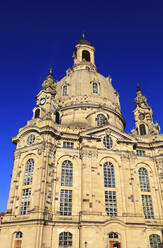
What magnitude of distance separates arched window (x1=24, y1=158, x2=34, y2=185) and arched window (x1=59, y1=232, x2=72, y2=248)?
8.18 metres

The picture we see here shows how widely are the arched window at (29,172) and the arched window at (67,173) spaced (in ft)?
14.7

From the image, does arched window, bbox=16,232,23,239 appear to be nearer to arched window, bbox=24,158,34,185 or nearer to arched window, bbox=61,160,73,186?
arched window, bbox=24,158,34,185

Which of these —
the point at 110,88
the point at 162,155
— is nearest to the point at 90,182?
the point at 162,155

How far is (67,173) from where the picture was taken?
33.3 metres

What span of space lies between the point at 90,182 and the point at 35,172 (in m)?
7.81

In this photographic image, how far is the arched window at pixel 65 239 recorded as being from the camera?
28.3 m

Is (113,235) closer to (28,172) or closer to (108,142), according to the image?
(108,142)

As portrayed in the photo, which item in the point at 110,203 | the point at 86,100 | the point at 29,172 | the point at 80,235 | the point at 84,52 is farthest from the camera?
the point at 84,52

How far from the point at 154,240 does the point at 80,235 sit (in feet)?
36.0

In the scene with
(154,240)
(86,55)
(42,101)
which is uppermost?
(86,55)

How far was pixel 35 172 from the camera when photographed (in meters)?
31.9

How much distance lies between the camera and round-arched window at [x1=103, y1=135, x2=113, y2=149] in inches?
1426

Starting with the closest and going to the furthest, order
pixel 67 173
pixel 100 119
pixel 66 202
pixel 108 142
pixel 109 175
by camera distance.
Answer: pixel 66 202 < pixel 67 173 < pixel 109 175 < pixel 108 142 < pixel 100 119

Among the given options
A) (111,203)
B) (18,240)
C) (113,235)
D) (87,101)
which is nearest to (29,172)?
(18,240)
